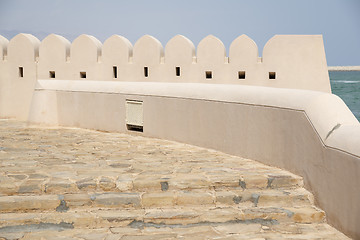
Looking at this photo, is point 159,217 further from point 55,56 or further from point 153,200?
point 55,56

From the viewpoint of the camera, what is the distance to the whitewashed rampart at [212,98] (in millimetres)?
4543

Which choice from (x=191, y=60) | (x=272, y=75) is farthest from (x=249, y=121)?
(x=191, y=60)

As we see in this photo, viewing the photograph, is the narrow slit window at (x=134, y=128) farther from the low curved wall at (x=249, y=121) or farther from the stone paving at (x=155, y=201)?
the stone paving at (x=155, y=201)

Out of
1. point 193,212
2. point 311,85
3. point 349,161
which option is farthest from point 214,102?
point 311,85

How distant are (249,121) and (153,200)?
81.5 inches

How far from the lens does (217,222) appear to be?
446 cm

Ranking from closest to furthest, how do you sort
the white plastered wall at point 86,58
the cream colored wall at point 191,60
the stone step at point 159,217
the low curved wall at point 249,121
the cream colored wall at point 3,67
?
the low curved wall at point 249,121, the stone step at point 159,217, the cream colored wall at point 191,60, the white plastered wall at point 86,58, the cream colored wall at point 3,67

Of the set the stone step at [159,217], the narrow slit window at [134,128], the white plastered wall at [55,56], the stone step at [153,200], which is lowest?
the stone step at [159,217]

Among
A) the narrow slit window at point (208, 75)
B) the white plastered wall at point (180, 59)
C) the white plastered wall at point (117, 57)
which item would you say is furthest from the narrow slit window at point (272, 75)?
the white plastered wall at point (117, 57)

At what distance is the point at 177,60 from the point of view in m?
12.7

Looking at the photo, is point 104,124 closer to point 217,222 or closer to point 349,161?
point 217,222

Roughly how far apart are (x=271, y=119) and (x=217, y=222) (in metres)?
1.84

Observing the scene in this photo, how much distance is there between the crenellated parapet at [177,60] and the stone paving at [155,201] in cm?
642

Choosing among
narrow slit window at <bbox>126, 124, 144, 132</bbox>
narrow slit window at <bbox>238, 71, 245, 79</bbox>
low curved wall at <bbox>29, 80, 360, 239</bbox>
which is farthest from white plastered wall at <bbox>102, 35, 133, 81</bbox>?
narrow slit window at <bbox>126, 124, 144, 132</bbox>
